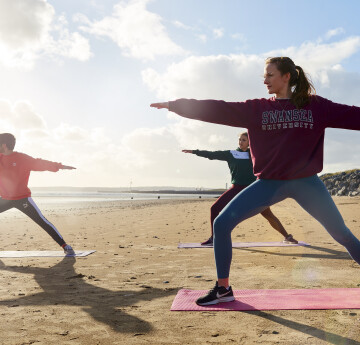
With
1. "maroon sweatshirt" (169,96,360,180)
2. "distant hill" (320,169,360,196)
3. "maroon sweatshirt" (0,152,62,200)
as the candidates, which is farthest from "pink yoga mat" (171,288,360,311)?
"distant hill" (320,169,360,196)

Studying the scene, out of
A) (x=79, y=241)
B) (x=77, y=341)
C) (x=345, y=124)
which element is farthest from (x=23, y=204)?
(x=345, y=124)

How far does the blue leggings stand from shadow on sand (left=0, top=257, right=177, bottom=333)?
1.06m

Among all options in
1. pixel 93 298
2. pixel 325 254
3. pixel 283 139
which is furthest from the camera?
pixel 325 254

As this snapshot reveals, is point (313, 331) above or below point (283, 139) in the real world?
below

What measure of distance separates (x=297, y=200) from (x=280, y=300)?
42.2 inches

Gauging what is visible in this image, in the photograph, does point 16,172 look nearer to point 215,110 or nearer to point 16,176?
point 16,176

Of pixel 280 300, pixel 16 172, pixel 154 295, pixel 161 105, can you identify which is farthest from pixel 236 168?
pixel 16 172

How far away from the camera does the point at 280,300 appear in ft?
12.7

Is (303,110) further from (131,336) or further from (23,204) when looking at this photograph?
(23,204)

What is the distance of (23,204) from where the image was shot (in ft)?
24.0

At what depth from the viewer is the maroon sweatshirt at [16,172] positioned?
7281mm

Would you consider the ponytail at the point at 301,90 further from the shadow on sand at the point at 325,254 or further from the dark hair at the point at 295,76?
the shadow on sand at the point at 325,254

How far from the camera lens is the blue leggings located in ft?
11.3

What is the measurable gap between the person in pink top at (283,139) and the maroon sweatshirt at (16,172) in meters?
4.63
